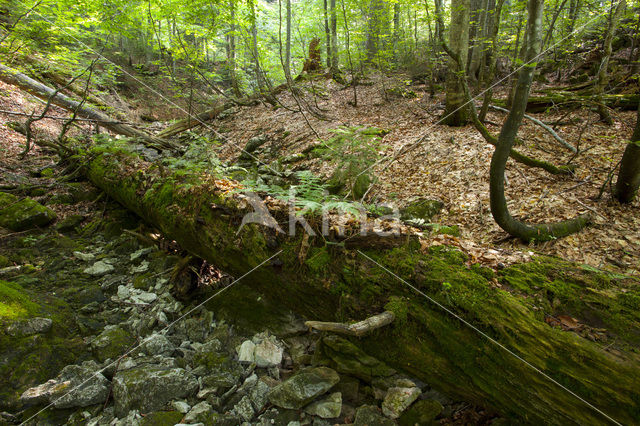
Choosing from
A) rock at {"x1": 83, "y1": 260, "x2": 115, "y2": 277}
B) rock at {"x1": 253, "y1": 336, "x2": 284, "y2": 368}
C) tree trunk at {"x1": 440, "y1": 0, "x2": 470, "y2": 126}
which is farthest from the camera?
tree trunk at {"x1": 440, "y1": 0, "x2": 470, "y2": 126}

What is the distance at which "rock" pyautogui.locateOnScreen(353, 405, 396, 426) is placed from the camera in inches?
89.7

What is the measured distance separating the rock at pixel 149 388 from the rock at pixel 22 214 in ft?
15.4

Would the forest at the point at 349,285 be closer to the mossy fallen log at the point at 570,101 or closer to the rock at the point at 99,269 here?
the rock at the point at 99,269

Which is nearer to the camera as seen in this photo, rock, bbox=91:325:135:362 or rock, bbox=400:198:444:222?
rock, bbox=91:325:135:362

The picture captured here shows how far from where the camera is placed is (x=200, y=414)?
252 cm


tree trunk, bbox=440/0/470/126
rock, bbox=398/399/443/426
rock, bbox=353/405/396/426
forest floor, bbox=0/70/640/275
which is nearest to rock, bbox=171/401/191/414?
rock, bbox=353/405/396/426

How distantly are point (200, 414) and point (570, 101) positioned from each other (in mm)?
7980

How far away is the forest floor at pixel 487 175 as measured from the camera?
349 cm

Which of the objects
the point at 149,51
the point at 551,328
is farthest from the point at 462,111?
the point at 149,51

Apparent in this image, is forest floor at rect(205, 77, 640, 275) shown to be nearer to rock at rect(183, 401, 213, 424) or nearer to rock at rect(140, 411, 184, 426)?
rock at rect(183, 401, 213, 424)

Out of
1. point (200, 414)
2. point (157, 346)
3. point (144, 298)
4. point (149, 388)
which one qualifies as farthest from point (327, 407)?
point (144, 298)

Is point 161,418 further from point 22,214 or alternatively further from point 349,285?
point 22,214

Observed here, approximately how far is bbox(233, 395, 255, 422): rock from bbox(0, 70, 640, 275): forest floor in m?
2.47

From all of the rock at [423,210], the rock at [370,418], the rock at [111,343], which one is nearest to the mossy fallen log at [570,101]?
the rock at [423,210]
